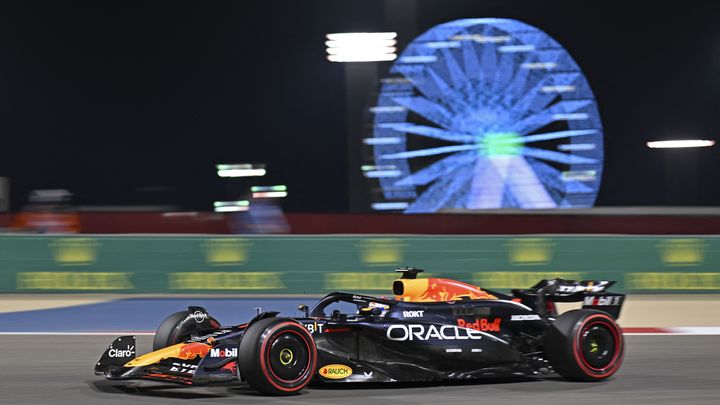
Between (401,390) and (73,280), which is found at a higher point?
(73,280)

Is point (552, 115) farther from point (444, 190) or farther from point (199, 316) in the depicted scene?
point (199, 316)

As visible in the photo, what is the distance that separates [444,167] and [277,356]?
2980 centimetres

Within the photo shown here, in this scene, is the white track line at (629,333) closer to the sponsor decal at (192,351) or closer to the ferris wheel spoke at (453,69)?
the sponsor decal at (192,351)

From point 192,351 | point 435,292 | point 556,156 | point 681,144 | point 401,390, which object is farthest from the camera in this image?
point 681,144

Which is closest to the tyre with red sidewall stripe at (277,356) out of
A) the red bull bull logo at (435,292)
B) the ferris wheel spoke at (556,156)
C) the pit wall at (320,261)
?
the red bull bull logo at (435,292)

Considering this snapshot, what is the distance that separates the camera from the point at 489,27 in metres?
34.8

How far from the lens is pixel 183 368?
686 cm

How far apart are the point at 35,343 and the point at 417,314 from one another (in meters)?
4.59

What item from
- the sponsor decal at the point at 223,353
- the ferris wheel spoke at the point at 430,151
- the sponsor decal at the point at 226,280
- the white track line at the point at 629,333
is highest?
the ferris wheel spoke at the point at 430,151

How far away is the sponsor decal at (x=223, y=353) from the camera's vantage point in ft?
22.5

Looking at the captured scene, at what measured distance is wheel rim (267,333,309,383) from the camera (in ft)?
22.3

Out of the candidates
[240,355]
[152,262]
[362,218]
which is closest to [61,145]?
[362,218]

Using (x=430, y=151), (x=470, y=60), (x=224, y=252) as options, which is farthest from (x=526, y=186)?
(x=224, y=252)

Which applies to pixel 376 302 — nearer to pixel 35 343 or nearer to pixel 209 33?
pixel 35 343
